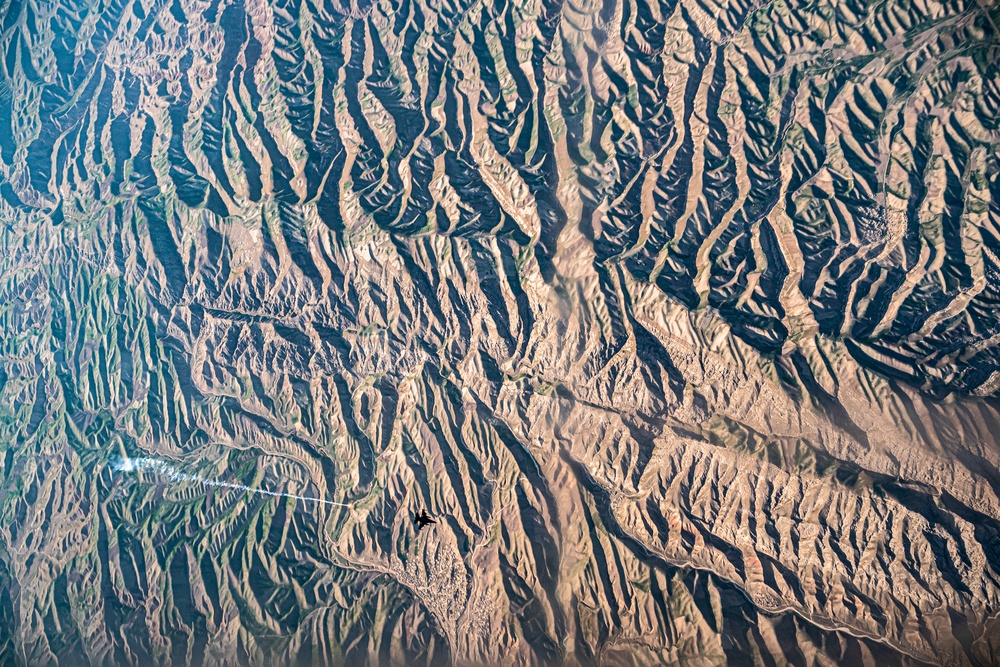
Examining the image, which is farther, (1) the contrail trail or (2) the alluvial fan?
(1) the contrail trail

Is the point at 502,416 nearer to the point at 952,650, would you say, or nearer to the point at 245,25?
the point at 952,650

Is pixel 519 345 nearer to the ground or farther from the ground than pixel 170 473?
farther from the ground

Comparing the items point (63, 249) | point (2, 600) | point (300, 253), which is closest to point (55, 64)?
point (63, 249)

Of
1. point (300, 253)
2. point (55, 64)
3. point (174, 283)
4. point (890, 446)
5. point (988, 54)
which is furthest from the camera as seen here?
point (55, 64)

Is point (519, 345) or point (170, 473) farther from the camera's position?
point (170, 473)
